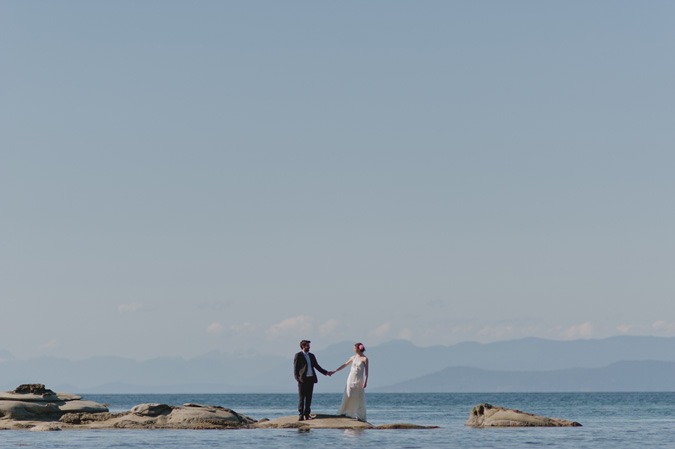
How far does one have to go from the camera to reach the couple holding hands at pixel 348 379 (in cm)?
3356

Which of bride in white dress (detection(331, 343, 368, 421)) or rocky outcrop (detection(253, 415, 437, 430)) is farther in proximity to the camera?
bride in white dress (detection(331, 343, 368, 421))

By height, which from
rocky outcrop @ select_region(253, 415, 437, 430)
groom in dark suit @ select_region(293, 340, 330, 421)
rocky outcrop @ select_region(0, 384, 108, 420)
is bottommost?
rocky outcrop @ select_region(253, 415, 437, 430)

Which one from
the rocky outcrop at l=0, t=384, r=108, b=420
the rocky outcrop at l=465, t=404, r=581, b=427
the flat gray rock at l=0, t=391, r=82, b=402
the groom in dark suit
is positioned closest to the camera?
the groom in dark suit

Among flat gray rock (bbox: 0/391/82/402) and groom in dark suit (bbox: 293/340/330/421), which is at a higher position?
groom in dark suit (bbox: 293/340/330/421)

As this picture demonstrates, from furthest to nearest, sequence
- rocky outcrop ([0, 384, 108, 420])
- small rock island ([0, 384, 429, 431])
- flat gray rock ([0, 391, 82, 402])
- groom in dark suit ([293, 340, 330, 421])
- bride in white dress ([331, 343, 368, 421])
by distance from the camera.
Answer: flat gray rock ([0, 391, 82, 402])
rocky outcrop ([0, 384, 108, 420])
small rock island ([0, 384, 429, 431])
bride in white dress ([331, 343, 368, 421])
groom in dark suit ([293, 340, 330, 421])

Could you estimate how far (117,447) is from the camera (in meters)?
28.0

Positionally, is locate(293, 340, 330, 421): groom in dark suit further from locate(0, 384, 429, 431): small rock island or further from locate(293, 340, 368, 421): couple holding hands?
locate(0, 384, 429, 431): small rock island

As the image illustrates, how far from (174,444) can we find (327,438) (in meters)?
4.61

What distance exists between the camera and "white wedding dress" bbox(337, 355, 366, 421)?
3394cm

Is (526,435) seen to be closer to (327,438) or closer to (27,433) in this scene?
(327,438)

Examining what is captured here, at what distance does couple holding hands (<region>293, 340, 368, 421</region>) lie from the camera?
33.6 metres

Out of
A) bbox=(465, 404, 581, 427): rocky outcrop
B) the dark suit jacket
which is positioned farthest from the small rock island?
bbox=(465, 404, 581, 427): rocky outcrop

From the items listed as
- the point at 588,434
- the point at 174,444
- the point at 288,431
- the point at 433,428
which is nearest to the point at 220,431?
the point at 288,431

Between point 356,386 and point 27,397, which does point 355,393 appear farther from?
point 27,397
